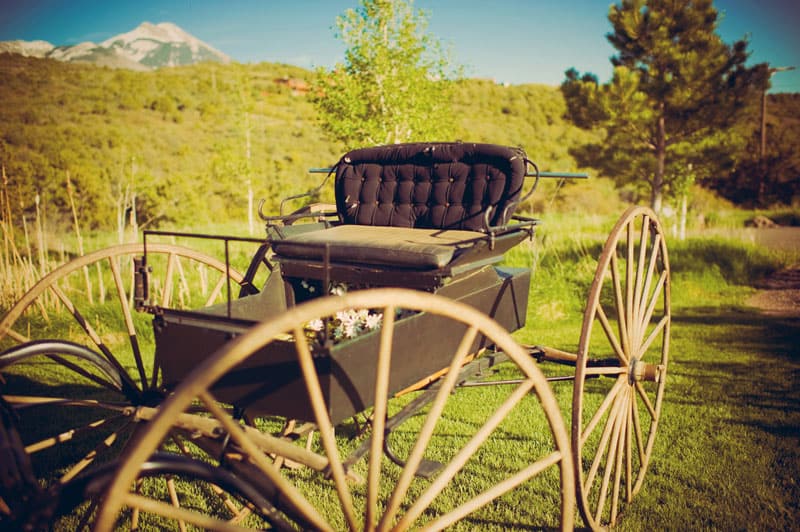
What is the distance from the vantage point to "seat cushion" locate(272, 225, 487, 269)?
7.21ft

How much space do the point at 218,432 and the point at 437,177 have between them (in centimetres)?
192

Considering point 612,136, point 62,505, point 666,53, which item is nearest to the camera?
point 62,505

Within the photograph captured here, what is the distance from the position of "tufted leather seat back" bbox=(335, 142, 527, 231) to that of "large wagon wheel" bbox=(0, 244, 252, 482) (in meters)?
0.84

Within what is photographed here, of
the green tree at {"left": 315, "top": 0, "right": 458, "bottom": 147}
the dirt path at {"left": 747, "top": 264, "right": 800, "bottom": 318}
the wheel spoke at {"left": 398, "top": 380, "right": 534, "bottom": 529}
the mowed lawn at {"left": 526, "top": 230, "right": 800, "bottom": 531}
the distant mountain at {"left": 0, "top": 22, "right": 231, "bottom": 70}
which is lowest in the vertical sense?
the mowed lawn at {"left": 526, "top": 230, "right": 800, "bottom": 531}

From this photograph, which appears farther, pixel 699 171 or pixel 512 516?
pixel 699 171

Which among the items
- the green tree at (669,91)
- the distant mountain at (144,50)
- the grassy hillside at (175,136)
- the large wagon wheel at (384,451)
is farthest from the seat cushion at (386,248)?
the distant mountain at (144,50)

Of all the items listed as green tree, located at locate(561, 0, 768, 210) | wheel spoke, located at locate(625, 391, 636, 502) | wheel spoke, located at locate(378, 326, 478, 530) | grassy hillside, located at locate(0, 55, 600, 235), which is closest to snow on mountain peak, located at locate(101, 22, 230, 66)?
grassy hillside, located at locate(0, 55, 600, 235)

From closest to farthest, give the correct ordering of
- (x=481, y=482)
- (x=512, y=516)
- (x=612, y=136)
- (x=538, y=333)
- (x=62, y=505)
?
(x=62, y=505)
(x=512, y=516)
(x=481, y=482)
(x=538, y=333)
(x=612, y=136)

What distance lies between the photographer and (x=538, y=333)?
6.41 m

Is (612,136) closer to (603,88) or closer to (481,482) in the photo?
(603,88)

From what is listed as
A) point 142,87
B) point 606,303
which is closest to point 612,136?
point 606,303

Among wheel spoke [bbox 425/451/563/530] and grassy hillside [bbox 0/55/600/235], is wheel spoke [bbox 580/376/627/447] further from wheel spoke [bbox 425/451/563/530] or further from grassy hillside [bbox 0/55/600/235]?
grassy hillside [bbox 0/55/600/235]

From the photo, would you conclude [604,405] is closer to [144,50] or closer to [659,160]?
[659,160]

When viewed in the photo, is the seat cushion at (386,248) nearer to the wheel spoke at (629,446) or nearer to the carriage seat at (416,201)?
the carriage seat at (416,201)
